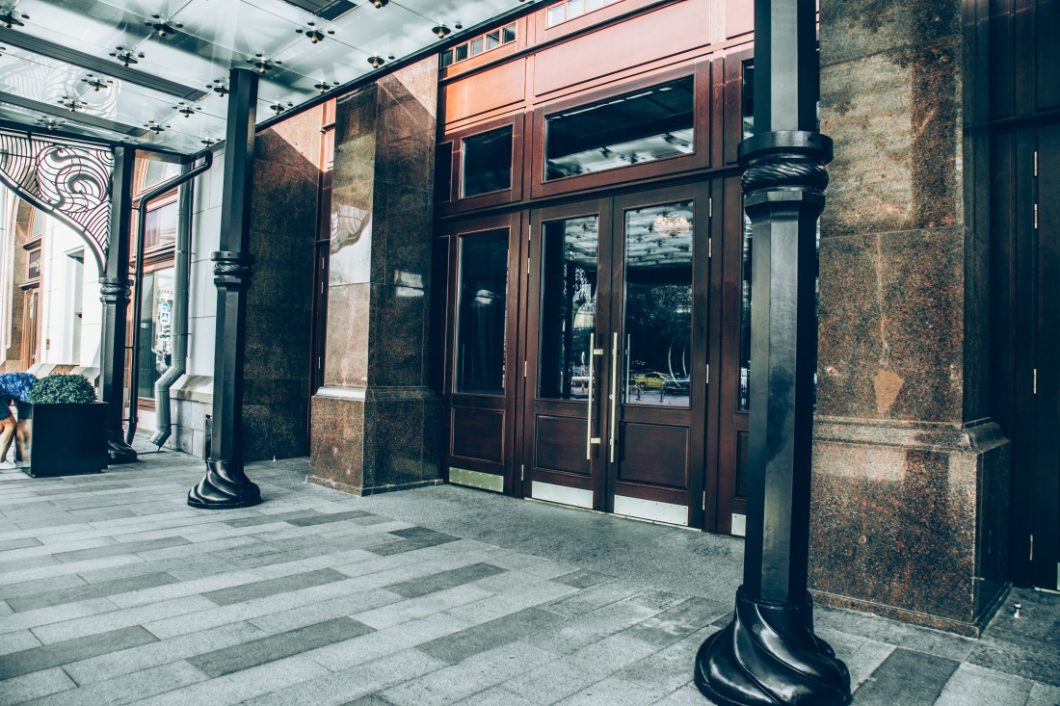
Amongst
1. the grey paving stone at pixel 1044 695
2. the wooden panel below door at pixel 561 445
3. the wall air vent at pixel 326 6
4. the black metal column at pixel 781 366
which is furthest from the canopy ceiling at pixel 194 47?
the grey paving stone at pixel 1044 695

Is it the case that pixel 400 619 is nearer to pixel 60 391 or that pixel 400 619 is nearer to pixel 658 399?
pixel 658 399

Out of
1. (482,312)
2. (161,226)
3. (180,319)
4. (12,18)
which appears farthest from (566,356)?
(161,226)

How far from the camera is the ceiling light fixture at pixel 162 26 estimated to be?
5917 millimetres

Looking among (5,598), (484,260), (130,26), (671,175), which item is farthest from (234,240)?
(671,175)

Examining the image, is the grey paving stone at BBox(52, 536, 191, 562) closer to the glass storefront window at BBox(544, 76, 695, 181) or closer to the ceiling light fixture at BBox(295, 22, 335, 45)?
the ceiling light fixture at BBox(295, 22, 335, 45)

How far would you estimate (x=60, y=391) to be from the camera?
7910 mm

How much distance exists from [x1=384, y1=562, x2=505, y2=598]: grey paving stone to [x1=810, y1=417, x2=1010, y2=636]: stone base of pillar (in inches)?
84.1

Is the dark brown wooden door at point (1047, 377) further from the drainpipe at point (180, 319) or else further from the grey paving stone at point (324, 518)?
the drainpipe at point (180, 319)

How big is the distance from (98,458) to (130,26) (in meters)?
5.10

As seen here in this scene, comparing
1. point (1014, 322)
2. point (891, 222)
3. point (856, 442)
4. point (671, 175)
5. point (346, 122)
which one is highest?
point (346, 122)

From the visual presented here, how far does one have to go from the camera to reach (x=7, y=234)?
18922 millimetres

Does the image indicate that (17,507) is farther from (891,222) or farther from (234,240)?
(891,222)

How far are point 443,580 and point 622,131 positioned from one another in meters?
4.47

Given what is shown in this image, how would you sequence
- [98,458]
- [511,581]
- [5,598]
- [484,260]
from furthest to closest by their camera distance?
[98,458] → [484,260] → [511,581] → [5,598]
